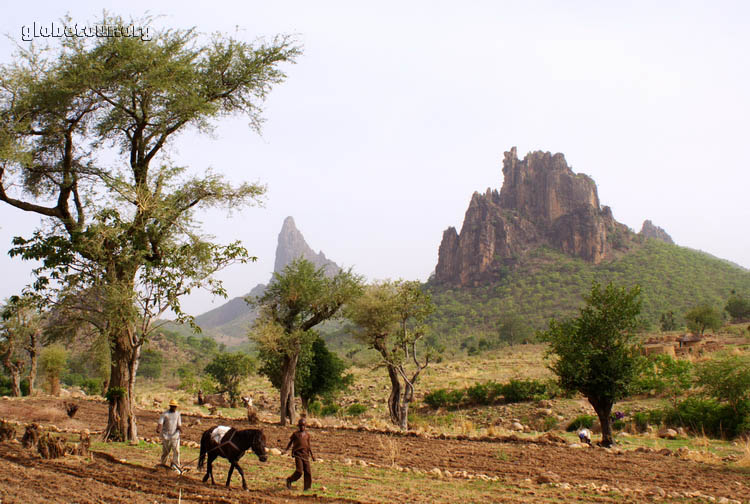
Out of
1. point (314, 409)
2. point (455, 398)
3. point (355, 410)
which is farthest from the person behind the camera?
point (314, 409)

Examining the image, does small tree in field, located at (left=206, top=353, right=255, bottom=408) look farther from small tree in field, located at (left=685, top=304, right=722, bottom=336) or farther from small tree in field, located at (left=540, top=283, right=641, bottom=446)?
small tree in field, located at (left=685, top=304, right=722, bottom=336)

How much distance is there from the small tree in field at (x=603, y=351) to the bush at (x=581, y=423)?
470 centimetres

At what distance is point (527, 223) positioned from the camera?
A: 11975 cm

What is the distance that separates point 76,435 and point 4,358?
2128cm

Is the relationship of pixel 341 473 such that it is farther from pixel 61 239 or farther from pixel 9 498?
pixel 61 239

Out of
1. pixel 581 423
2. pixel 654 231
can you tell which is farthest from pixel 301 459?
pixel 654 231

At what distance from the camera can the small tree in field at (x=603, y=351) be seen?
15062 mm

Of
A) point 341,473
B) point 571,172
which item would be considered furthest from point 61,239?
point 571,172

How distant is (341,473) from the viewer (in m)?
10.2

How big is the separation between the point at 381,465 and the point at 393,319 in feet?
36.8

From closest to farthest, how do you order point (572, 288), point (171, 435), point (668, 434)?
point (171, 435)
point (668, 434)
point (572, 288)

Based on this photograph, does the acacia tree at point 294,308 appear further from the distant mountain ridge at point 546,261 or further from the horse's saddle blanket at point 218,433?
the distant mountain ridge at point 546,261

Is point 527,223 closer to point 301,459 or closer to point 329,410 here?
point 329,410

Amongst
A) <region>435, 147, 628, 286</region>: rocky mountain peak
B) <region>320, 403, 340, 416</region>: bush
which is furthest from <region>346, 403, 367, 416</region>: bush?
<region>435, 147, 628, 286</region>: rocky mountain peak
